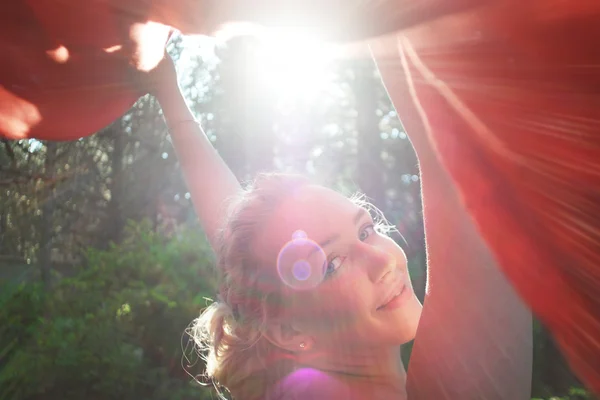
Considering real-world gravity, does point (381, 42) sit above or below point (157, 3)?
below

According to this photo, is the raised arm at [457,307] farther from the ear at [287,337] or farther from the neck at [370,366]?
the ear at [287,337]

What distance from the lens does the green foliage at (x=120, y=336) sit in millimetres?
2863

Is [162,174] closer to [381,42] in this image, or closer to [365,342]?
[365,342]

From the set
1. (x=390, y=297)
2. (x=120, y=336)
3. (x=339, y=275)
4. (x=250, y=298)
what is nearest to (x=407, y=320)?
(x=390, y=297)

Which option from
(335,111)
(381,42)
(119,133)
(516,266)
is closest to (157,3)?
(381,42)

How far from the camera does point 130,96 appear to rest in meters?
1.17

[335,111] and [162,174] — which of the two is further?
[162,174]

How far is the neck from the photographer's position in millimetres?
1105

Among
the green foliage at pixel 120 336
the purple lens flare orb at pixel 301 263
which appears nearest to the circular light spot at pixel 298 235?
the purple lens flare orb at pixel 301 263

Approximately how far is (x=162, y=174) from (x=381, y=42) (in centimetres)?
613

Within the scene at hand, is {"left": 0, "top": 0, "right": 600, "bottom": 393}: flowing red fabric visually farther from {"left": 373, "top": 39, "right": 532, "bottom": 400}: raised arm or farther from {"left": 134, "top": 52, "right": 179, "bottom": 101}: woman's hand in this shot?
{"left": 134, "top": 52, "right": 179, "bottom": 101}: woman's hand

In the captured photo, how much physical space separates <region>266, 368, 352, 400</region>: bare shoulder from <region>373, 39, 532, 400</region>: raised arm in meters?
0.47

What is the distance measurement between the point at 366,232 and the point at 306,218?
0.48ft

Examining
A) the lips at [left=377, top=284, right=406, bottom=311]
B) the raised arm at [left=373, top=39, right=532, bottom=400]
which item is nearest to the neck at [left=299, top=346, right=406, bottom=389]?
the lips at [left=377, top=284, right=406, bottom=311]
